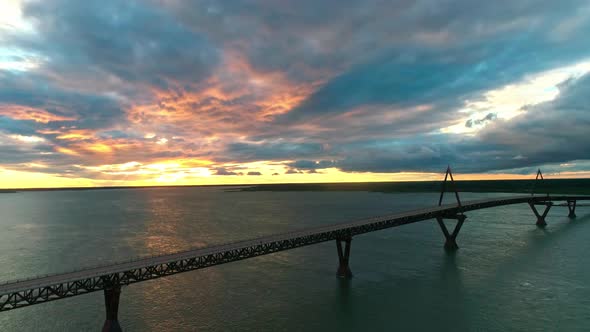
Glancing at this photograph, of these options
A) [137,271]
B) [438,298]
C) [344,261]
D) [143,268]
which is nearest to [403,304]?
[438,298]

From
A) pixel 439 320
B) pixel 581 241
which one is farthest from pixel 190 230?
pixel 581 241

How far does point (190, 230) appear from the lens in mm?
102312


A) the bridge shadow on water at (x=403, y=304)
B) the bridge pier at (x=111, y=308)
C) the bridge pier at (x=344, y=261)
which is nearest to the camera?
the bridge pier at (x=111, y=308)

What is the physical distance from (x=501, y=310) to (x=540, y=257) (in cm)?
3567

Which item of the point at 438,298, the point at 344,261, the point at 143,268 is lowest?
the point at 438,298

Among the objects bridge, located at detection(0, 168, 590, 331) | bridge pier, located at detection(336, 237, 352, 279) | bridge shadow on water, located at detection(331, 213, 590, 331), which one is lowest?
bridge shadow on water, located at detection(331, 213, 590, 331)

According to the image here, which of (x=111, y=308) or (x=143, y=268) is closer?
(x=111, y=308)

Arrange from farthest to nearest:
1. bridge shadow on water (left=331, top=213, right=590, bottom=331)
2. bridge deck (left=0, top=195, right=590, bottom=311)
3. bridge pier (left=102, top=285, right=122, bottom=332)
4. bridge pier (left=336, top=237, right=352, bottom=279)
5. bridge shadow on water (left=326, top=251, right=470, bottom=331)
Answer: bridge pier (left=336, top=237, right=352, bottom=279), bridge shadow on water (left=331, top=213, right=590, bottom=331), bridge shadow on water (left=326, top=251, right=470, bottom=331), bridge pier (left=102, top=285, right=122, bottom=332), bridge deck (left=0, top=195, right=590, bottom=311)

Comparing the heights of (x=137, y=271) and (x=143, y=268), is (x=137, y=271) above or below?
below

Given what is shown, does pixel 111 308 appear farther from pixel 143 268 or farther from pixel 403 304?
pixel 403 304

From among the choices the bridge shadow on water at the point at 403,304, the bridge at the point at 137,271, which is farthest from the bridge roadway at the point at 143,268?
the bridge shadow on water at the point at 403,304

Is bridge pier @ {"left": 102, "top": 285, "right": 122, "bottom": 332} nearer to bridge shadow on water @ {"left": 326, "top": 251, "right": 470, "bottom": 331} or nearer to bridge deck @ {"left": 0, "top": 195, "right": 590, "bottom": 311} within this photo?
bridge deck @ {"left": 0, "top": 195, "right": 590, "bottom": 311}

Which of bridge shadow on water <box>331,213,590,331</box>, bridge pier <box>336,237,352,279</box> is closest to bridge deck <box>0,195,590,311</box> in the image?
bridge pier <box>336,237,352,279</box>

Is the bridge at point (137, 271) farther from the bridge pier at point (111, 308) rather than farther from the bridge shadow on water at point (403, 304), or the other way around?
the bridge shadow on water at point (403, 304)
